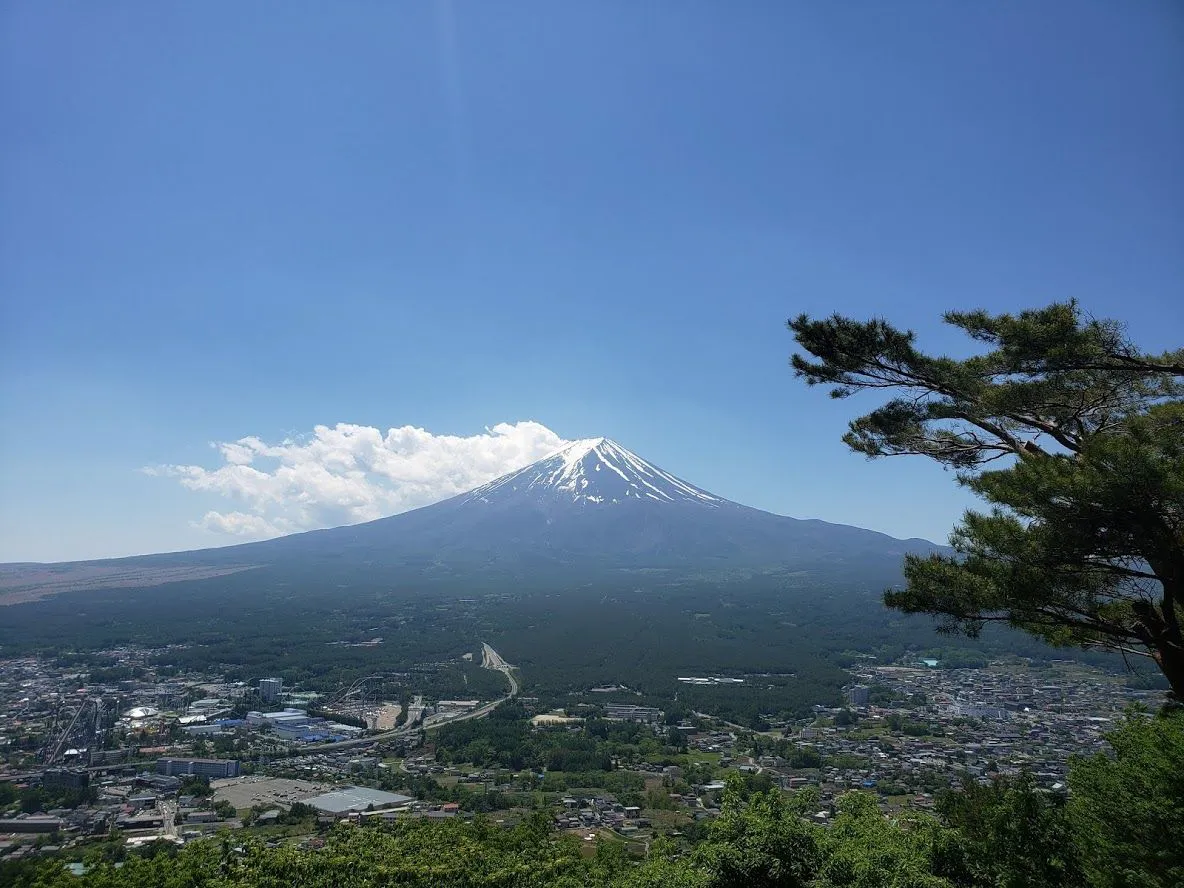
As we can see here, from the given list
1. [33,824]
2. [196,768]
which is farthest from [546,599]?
[33,824]

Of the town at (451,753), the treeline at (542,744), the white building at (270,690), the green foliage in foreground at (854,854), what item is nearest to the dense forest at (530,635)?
the white building at (270,690)

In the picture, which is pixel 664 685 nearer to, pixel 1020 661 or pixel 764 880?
pixel 1020 661

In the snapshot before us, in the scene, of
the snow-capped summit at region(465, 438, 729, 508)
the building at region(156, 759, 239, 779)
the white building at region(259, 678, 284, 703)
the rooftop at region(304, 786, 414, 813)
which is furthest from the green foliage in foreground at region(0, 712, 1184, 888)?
the snow-capped summit at region(465, 438, 729, 508)

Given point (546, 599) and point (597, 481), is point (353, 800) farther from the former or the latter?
point (597, 481)

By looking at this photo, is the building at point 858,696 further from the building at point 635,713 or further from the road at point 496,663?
the road at point 496,663

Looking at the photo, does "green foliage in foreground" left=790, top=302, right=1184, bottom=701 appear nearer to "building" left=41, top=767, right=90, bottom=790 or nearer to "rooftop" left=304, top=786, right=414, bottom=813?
"rooftop" left=304, top=786, right=414, bottom=813

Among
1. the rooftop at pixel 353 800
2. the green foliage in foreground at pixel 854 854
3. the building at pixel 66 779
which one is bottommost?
the rooftop at pixel 353 800
